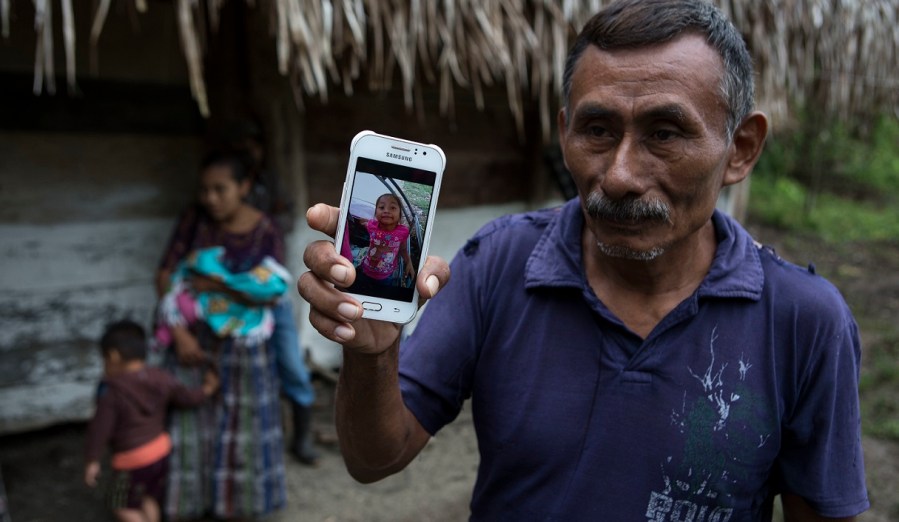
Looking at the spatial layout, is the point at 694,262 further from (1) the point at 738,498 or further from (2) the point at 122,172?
(2) the point at 122,172

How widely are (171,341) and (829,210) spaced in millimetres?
10913

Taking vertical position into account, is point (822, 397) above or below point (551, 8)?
below

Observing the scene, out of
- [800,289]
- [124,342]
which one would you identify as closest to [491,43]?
[124,342]

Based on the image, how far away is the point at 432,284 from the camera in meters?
1.00

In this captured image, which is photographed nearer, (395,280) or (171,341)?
(395,280)

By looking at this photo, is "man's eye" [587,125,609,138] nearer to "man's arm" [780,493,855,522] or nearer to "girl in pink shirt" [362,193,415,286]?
"girl in pink shirt" [362,193,415,286]

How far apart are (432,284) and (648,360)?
0.41m

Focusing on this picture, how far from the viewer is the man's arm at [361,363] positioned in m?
0.97

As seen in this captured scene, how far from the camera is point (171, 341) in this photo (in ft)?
8.98

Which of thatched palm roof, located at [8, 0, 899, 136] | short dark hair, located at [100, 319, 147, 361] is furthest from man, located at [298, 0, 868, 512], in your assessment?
short dark hair, located at [100, 319, 147, 361]

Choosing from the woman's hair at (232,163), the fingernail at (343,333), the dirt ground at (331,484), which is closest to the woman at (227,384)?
the woman's hair at (232,163)

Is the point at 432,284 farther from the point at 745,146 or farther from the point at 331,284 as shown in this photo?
the point at 745,146

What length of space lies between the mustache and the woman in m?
1.84

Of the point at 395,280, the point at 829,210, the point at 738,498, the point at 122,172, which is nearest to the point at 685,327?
the point at 738,498
